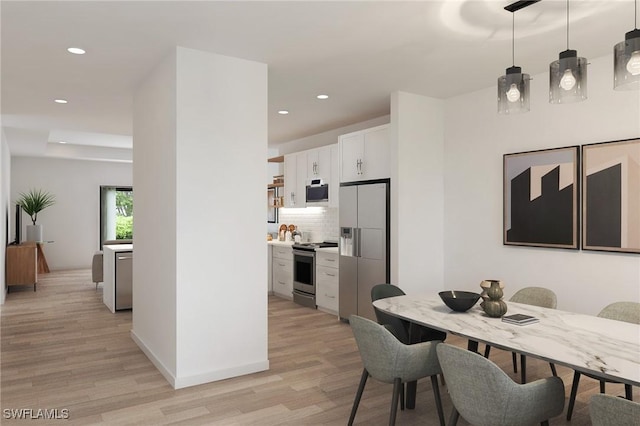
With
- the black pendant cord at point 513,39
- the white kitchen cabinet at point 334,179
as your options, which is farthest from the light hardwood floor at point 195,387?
the black pendant cord at point 513,39

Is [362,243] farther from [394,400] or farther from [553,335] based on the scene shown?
[553,335]

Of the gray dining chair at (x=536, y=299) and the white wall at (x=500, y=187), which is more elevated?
the white wall at (x=500, y=187)

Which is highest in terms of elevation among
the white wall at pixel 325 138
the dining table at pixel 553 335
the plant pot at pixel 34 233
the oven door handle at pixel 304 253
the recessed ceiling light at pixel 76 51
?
the recessed ceiling light at pixel 76 51

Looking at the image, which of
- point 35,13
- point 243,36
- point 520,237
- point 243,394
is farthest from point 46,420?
point 520,237

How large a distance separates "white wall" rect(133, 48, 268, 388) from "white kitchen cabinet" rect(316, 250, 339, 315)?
7.24 ft

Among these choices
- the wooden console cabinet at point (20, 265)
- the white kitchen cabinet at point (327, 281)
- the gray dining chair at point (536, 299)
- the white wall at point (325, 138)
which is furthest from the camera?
the wooden console cabinet at point (20, 265)

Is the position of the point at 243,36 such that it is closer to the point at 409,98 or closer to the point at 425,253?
the point at 409,98

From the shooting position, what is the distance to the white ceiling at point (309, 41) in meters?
2.92

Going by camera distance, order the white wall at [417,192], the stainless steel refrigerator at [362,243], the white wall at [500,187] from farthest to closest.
Answer: the stainless steel refrigerator at [362,243]
the white wall at [417,192]
the white wall at [500,187]

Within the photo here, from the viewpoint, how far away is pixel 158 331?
4.02 metres

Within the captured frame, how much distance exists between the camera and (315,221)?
294 inches

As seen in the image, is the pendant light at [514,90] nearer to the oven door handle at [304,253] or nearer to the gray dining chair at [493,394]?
the gray dining chair at [493,394]

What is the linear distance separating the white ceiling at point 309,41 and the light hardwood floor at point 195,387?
2.35 m

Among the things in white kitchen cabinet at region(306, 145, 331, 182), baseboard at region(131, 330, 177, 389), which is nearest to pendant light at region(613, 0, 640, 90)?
baseboard at region(131, 330, 177, 389)
